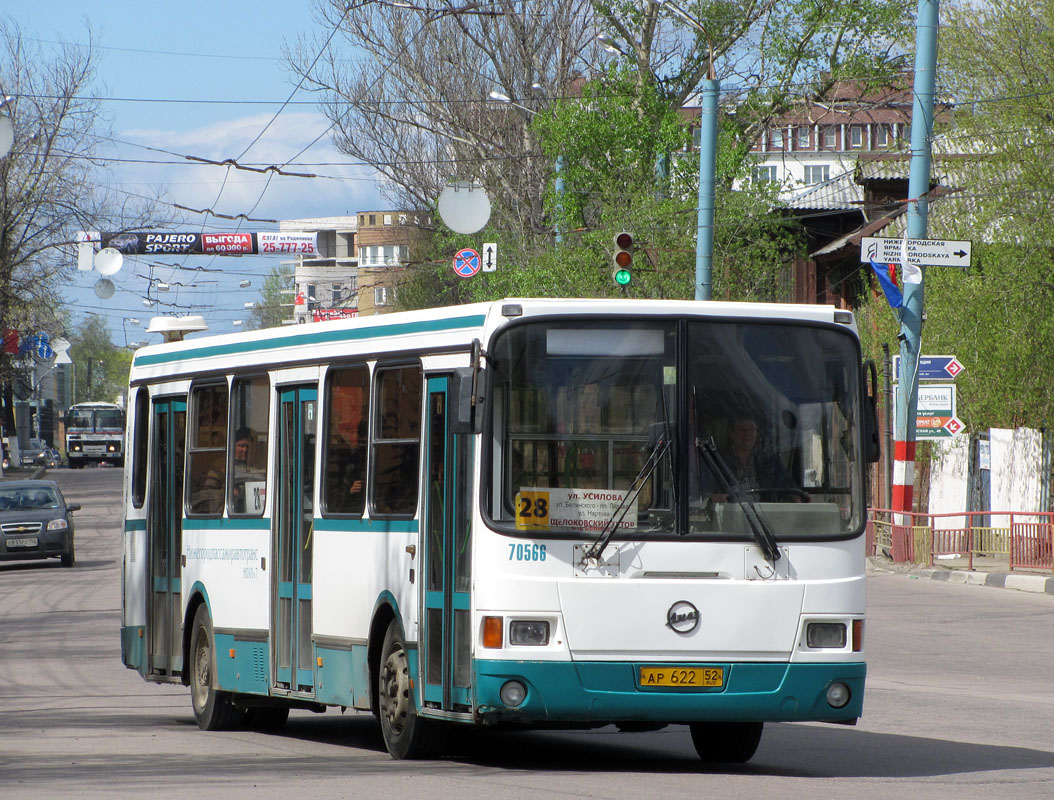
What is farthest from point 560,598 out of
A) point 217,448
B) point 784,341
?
point 217,448

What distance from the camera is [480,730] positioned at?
11.1m

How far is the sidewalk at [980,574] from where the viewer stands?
79.0 feet

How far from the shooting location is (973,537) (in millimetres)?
26734

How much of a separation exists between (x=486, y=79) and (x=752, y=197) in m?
14.8

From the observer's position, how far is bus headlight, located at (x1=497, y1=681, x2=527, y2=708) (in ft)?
27.4

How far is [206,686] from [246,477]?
5.24 ft

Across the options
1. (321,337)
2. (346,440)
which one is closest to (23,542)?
(321,337)

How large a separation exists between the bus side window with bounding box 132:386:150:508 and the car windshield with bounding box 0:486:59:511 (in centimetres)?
1833

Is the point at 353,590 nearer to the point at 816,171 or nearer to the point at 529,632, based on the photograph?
the point at 529,632

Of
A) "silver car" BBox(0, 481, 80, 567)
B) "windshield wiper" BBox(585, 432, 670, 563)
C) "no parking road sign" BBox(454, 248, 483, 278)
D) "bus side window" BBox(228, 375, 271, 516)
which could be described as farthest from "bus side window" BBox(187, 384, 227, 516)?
"no parking road sign" BBox(454, 248, 483, 278)

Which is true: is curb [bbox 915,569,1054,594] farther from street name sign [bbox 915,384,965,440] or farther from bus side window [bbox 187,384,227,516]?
bus side window [bbox 187,384,227,516]

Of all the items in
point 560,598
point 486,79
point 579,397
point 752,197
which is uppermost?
point 486,79

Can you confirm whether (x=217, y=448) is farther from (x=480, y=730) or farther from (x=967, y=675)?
(x=967, y=675)

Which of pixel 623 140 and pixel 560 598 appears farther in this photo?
pixel 623 140
